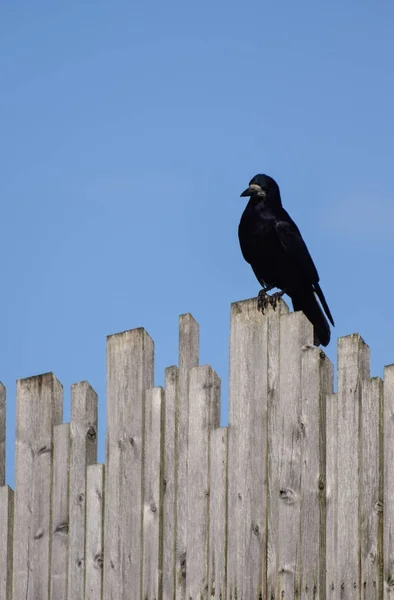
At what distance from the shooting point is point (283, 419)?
15.2 feet

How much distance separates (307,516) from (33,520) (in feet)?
4.89

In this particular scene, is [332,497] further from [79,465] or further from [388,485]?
[79,465]

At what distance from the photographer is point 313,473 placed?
449 centimetres

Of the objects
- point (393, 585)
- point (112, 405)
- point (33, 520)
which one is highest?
point (112, 405)

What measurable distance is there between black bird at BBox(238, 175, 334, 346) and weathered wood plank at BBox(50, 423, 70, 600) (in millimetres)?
1390

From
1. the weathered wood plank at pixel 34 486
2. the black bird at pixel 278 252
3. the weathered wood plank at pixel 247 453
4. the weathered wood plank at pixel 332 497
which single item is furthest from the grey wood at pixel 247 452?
the black bird at pixel 278 252

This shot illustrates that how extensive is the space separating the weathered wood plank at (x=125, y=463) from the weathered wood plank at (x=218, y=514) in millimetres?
360

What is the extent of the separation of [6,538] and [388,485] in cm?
202

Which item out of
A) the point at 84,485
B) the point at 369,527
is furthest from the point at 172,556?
the point at 369,527

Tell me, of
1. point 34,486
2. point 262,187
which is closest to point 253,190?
point 262,187

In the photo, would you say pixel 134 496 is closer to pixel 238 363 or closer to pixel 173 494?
pixel 173 494

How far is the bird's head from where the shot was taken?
6340mm

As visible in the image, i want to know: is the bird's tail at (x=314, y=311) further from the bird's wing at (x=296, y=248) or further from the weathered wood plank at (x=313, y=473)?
the weathered wood plank at (x=313, y=473)

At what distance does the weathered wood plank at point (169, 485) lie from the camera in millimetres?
4879
